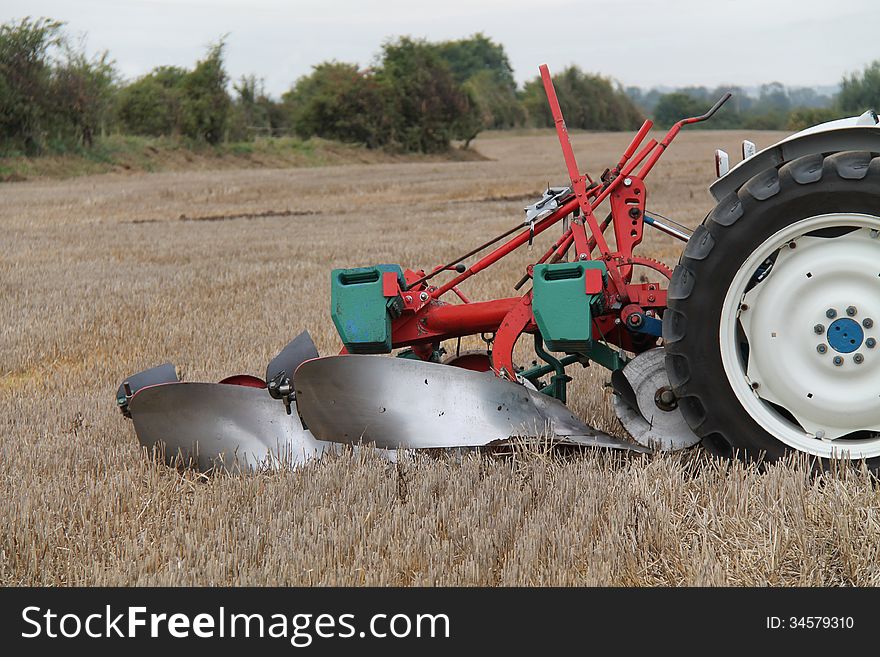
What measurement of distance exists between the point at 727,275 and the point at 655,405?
0.64 metres

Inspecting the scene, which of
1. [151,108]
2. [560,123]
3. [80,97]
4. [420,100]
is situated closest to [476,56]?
[420,100]

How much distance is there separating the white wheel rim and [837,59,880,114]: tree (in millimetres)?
43181

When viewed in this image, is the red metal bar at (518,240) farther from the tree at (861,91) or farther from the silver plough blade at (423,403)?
the tree at (861,91)

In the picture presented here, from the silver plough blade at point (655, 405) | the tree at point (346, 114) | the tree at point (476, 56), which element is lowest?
the silver plough blade at point (655, 405)

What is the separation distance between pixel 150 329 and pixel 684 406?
470 centimetres

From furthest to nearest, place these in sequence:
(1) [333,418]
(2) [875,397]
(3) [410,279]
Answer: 1. (3) [410,279]
2. (1) [333,418]
3. (2) [875,397]

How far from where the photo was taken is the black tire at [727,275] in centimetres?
329

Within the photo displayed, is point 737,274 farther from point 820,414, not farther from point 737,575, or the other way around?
point 737,575

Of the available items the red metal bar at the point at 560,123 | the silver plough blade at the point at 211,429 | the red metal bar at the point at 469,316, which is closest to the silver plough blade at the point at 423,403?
the silver plough blade at the point at 211,429

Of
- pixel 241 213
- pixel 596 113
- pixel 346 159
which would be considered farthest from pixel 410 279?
pixel 596 113

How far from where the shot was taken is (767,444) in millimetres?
3414

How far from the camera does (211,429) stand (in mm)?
4020

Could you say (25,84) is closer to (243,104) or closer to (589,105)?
(243,104)

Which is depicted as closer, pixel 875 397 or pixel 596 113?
pixel 875 397
